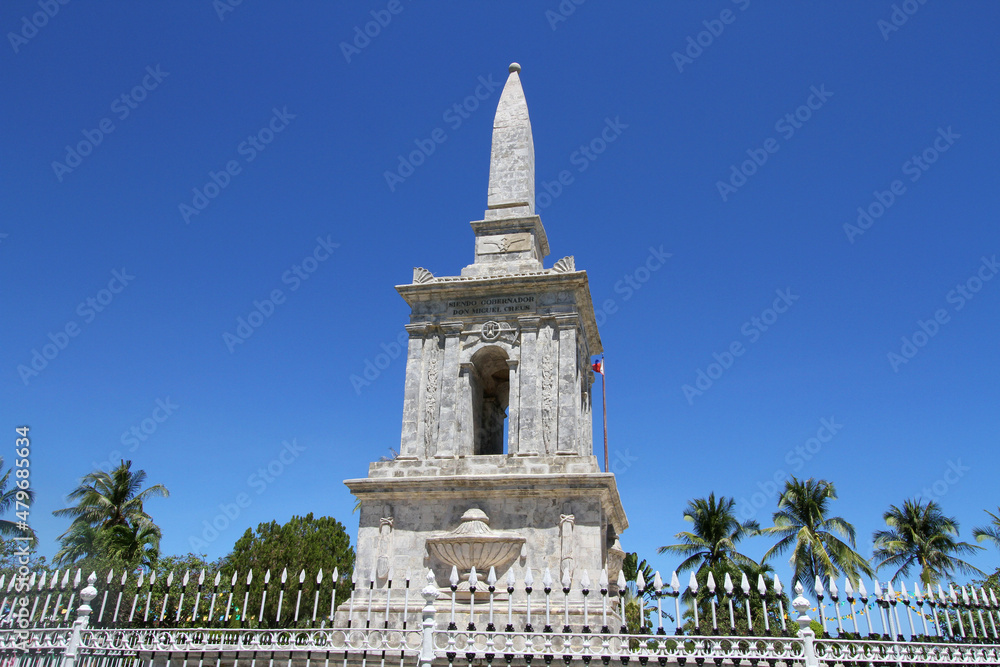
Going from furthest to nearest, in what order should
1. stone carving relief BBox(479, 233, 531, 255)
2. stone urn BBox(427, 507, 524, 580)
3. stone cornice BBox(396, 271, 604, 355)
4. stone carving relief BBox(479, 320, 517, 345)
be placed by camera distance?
stone carving relief BBox(479, 233, 531, 255) → stone carving relief BBox(479, 320, 517, 345) → stone cornice BBox(396, 271, 604, 355) → stone urn BBox(427, 507, 524, 580)

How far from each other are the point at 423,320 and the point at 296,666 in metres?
10.2

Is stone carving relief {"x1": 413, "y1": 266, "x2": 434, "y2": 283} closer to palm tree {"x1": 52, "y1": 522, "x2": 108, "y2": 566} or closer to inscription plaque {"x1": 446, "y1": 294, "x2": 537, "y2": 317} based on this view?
inscription plaque {"x1": 446, "y1": 294, "x2": 537, "y2": 317}

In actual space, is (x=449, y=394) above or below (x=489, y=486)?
above

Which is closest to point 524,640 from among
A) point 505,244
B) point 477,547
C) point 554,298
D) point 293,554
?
point 477,547

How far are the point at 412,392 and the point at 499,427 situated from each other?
13.6ft

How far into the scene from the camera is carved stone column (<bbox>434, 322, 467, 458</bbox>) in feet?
61.1

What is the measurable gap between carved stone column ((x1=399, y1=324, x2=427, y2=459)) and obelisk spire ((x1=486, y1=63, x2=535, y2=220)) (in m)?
4.56

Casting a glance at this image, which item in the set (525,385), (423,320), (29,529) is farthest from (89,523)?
(525,385)

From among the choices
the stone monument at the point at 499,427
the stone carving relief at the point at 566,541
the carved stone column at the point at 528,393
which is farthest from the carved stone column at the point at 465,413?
the stone carving relief at the point at 566,541

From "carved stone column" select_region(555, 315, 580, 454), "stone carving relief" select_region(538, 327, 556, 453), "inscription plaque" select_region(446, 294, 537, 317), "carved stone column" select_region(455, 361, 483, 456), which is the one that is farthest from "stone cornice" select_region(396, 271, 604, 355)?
"carved stone column" select_region(455, 361, 483, 456)

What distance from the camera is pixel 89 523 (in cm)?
3772

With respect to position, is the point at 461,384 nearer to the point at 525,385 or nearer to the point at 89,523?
the point at 525,385

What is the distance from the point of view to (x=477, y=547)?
1622 cm

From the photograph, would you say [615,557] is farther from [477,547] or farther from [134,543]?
[134,543]
